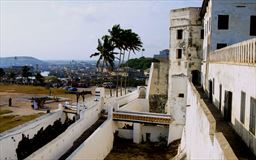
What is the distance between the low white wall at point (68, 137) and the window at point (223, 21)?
1121 centimetres

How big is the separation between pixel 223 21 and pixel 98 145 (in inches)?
446

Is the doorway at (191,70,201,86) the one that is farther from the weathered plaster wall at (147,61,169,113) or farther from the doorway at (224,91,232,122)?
the doorway at (224,91,232,122)

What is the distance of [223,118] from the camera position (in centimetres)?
1373

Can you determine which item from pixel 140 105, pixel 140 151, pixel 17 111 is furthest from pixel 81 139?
pixel 17 111

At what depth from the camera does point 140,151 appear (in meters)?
25.0

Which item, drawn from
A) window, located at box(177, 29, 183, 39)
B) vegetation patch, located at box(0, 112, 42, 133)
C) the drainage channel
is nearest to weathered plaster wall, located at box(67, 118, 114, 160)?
the drainage channel

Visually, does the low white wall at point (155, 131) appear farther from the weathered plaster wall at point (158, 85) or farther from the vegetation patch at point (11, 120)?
the vegetation patch at point (11, 120)

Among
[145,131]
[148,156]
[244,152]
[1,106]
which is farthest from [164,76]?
[244,152]

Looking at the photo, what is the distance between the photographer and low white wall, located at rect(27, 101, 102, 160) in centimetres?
1616

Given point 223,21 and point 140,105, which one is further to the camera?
point 140,105

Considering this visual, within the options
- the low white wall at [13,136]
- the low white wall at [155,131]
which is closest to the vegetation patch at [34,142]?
the low white wall at [13,136]

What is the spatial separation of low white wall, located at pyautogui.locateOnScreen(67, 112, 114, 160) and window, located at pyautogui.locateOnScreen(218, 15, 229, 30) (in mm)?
10539

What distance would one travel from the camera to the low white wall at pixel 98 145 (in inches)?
731

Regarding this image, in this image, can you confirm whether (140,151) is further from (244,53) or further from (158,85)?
(244,53)
